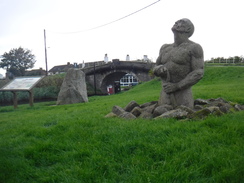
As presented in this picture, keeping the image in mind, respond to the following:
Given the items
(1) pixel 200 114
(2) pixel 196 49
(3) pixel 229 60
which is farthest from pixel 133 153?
(3) pixel 229 60

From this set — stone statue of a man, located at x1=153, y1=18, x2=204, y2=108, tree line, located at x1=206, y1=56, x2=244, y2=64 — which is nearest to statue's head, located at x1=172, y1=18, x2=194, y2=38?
stone statue of a man, located at x1=153, y1=18, x2=204, y2=108

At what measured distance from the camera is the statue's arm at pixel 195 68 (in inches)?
207

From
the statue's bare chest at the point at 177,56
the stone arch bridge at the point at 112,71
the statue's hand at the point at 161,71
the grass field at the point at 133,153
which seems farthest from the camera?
the stone arch bridge at the point at 112,71

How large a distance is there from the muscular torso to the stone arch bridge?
25.6 m

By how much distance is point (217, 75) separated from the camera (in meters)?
20.6

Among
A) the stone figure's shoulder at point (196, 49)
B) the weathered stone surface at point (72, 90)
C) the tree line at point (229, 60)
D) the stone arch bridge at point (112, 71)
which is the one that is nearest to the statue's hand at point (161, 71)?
the stone figure's shoulder at point (196, 49)

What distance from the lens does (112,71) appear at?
35.1 metres

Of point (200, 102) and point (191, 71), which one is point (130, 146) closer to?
point (191, 71)

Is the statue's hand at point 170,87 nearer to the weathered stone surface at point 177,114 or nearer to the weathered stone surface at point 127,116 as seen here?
the weathered stone surface at point 177,114

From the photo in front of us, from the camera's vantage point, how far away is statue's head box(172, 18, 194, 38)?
17.7 feet

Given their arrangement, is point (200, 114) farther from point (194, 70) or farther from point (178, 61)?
point (178, 61)

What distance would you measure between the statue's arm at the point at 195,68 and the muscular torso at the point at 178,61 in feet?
0.38

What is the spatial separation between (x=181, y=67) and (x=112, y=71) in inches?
1177

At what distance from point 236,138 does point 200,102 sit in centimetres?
297
